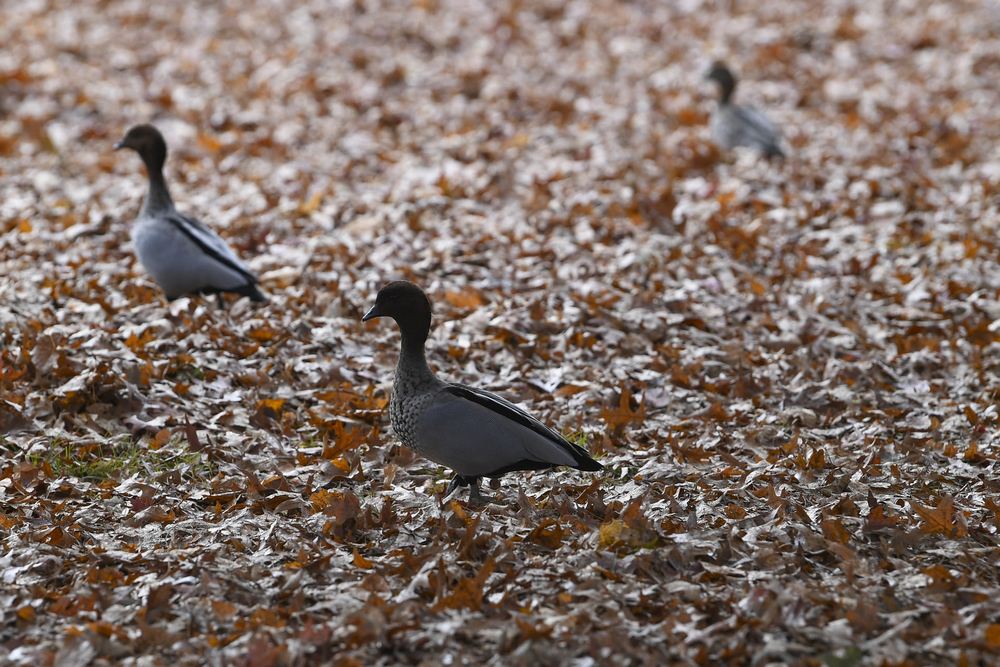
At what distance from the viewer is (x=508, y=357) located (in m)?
6.43

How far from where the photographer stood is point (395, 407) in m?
4.79

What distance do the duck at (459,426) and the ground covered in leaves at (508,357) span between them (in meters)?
0.24

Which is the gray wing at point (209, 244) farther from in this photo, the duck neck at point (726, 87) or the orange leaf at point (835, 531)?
the duck neck at point (726, 87)

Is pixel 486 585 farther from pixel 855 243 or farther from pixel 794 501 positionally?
pixel 855 243

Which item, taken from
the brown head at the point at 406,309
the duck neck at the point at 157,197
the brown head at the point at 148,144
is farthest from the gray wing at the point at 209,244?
the brown head at the point at 406,309

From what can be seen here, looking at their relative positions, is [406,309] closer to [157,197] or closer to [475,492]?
[475,492]

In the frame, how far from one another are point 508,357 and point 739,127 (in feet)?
16.0

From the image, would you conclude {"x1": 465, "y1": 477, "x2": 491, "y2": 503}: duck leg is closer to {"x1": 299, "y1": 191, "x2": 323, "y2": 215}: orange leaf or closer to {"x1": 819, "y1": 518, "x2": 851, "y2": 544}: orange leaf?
{"x1": 819, "y1": 518, "x2": 851, "y2": 544}: orange leaf

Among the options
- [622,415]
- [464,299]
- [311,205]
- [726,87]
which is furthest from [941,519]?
[726,87]

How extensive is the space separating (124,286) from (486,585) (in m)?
4.02

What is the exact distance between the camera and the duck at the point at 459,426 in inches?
179

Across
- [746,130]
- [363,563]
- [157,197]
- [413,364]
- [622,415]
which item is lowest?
[363,563]

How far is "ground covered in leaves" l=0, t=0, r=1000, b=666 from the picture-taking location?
396cm

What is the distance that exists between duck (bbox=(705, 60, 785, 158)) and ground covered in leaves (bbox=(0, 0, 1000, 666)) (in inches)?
6.8
